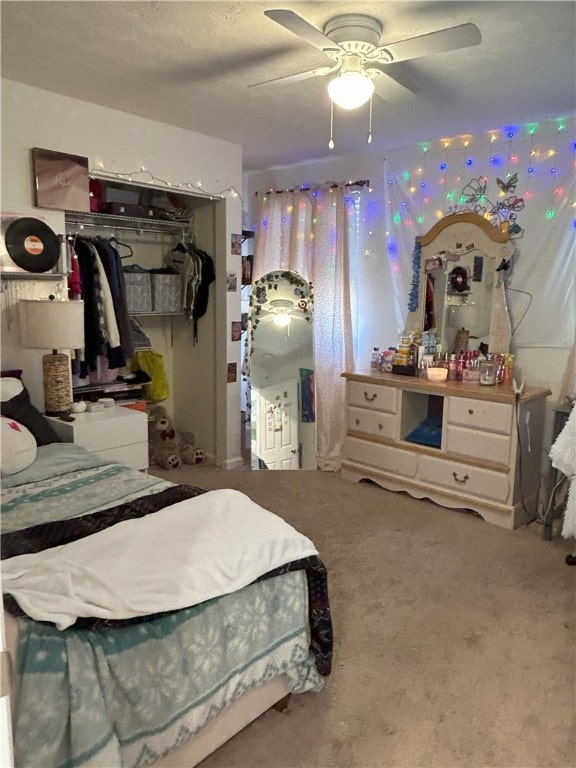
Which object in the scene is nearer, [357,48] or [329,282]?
[357,48]

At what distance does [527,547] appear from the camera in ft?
10.5

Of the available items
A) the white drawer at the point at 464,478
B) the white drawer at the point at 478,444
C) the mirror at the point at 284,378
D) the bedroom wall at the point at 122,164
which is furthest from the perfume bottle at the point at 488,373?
the bedroom wall at the point at 122,164

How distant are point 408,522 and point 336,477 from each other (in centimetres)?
89

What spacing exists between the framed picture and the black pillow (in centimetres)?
110

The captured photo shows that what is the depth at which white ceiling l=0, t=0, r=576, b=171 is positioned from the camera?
7.22ft

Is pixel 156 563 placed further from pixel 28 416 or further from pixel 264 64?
pixel 264 64

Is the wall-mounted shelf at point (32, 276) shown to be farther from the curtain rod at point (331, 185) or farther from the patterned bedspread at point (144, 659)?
the curtain rod at point (331, 185)

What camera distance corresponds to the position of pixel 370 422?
4.04 metres

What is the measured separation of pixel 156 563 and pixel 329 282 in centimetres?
321

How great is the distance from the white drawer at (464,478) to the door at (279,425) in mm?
1101

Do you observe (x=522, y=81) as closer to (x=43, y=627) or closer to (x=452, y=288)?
(x=452, y=288)

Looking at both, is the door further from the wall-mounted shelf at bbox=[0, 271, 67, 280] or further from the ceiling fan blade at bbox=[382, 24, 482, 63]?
the ceiling fan blade at bbox=[382, 24, 482, 63]

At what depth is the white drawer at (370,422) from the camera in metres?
3.94

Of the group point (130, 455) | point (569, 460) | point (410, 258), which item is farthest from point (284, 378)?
point (569, 460)
